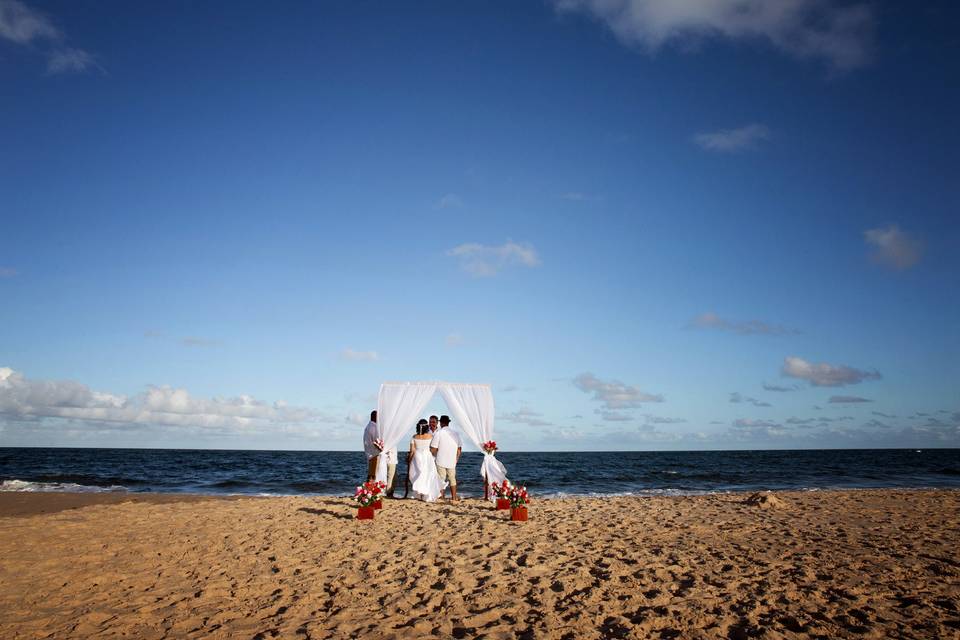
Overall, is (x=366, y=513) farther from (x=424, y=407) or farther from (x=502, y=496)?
(x=424, y=407)

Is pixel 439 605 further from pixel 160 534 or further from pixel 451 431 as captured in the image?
pixel 451 431

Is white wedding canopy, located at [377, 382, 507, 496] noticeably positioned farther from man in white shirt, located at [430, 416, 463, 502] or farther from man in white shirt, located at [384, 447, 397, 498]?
man in white shirt, located at [430, 416, 463, 502]

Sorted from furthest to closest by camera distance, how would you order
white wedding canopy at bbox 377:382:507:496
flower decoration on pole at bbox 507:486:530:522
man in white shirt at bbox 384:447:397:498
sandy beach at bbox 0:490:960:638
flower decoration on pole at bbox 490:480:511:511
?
man in white shirt at bbox 384:447:397:498 < white wedding canopy at bbox 377:382:507:496 < flower decoration on pole at bbox 490:480:511:511 < flower decoration on pole at bbox 507:486:530:522 < sandy beach at bbox 0:490:960:638

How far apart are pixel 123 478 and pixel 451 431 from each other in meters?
19.5

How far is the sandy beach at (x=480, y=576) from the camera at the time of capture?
5.02 m

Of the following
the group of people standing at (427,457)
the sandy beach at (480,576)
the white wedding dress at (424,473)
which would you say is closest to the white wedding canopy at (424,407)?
the group of people standing at (427,457)

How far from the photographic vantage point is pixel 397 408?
42.9 feet

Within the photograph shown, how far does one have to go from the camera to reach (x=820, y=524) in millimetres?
10211

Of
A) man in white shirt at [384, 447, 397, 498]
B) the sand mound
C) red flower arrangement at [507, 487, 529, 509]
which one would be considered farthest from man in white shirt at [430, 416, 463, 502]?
the sand mound

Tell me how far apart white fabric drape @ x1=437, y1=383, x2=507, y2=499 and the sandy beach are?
1894 mm

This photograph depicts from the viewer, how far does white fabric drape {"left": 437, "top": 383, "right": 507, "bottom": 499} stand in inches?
514

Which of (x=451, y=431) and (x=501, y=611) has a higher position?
(x=451, y=431)

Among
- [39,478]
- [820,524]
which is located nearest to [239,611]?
[820,524]

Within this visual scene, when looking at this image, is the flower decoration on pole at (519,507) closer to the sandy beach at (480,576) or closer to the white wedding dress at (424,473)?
the sandy beach at (480,576)
